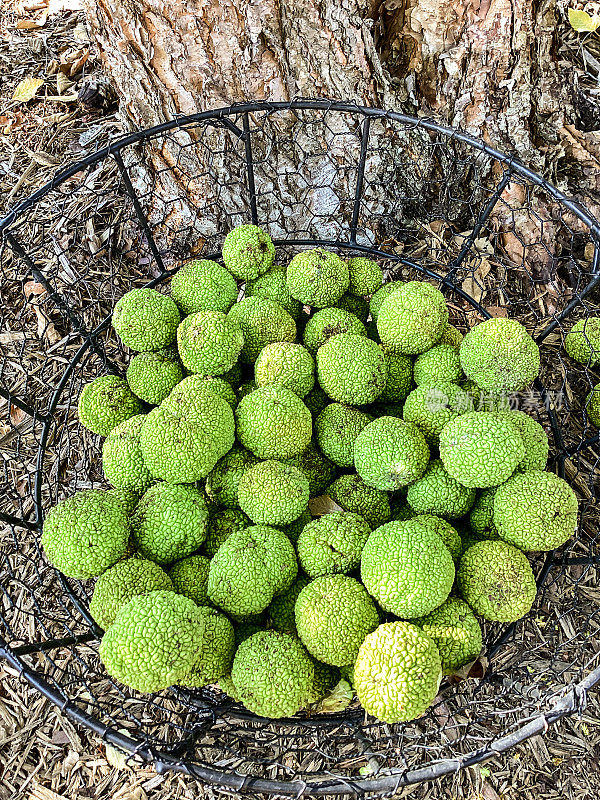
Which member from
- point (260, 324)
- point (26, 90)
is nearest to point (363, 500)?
point (260, 324)

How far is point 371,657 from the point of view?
1.75 meters

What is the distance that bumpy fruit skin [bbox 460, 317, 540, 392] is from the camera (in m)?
2.20

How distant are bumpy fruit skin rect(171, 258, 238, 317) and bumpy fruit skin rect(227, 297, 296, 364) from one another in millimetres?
71

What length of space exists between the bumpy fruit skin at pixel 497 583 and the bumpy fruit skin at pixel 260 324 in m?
1.00

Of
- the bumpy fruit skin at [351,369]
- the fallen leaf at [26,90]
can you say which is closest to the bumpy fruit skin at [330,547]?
the bumpy fruit skin at [351,369]

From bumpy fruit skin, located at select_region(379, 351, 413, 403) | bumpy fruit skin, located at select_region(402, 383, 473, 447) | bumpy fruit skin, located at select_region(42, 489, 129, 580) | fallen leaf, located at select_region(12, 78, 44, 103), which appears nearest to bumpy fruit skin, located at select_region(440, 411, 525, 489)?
bumpy fruit skin, located at select_region(402, 383, 473, 447)

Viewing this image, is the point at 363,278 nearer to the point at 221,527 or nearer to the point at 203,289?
the point at 203,289

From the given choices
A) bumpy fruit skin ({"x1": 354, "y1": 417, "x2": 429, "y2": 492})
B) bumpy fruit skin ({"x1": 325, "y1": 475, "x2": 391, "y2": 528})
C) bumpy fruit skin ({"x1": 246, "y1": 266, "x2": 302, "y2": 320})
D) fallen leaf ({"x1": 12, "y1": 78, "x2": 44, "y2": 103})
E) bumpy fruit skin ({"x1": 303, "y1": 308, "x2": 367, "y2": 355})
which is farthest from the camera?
fallen leaf ({"x1": 12, "y1": 78, "x2": 44, "y2": 103})

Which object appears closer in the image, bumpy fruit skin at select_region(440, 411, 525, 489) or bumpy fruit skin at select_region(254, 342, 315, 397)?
bumpy fruit skin at select_region(440, 411, 525, 489)

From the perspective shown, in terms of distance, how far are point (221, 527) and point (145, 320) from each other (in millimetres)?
788

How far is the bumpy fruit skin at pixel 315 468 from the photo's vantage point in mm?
2271

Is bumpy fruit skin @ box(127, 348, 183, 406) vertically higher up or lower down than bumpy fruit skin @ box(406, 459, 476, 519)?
higher up

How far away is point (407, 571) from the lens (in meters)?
1.82

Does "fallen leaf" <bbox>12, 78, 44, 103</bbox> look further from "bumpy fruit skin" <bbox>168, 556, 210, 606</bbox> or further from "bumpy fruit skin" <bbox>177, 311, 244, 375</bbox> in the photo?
"bumpy fruit skin" <bbox>168, 556, 210, 606</bbox>
